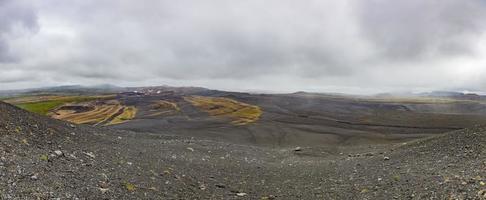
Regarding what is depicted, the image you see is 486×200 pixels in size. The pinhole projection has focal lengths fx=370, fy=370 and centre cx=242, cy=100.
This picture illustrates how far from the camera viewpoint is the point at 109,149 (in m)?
18.0

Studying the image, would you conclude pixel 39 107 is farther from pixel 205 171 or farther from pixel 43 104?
pixel 205 171

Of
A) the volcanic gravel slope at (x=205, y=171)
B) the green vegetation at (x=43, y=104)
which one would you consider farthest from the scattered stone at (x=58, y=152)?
the green vegetation at (x=43, y=104)

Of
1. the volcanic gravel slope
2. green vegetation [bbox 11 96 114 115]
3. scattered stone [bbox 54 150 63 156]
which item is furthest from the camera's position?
green vegetation [bbox 11 96 114 115]

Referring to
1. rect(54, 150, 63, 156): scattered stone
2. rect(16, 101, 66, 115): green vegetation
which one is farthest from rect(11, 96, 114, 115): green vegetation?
rect(54, 150, 63, 156): scattered stone

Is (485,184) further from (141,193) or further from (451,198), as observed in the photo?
(141,193)

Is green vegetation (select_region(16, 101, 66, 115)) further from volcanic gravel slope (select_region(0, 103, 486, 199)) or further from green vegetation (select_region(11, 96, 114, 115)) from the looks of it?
volcanic gravel slope (select_region(0, 103, 486, 199))

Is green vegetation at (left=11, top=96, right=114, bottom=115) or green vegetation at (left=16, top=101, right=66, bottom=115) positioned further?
green vegetation at (left=11, top=96, right=114, bottom=115)

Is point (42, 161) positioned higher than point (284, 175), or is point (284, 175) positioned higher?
point (42, 161)

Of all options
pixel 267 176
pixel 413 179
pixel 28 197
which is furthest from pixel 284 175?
pixel 28 197

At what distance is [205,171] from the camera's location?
18.2 meters

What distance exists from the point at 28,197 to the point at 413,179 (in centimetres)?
1282

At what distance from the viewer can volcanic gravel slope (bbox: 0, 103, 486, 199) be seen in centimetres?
1116

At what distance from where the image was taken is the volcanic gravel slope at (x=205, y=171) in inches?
440

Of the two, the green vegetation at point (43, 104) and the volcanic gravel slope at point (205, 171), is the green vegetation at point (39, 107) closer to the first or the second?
the green vegetation at point (43, 104)
